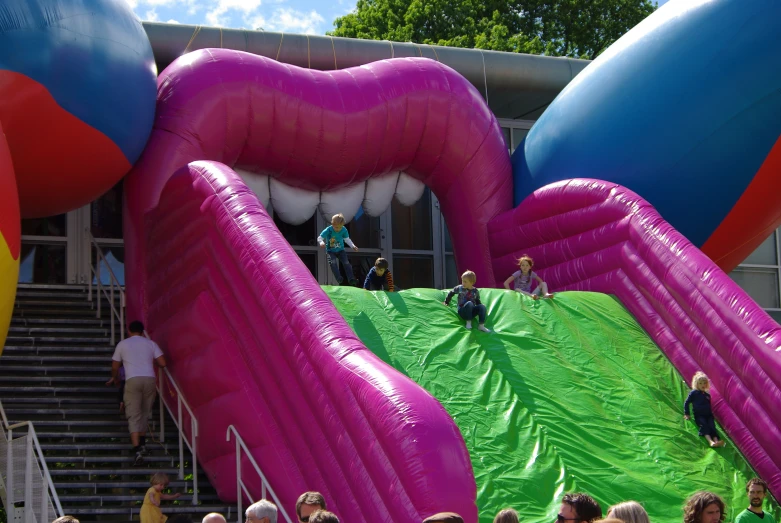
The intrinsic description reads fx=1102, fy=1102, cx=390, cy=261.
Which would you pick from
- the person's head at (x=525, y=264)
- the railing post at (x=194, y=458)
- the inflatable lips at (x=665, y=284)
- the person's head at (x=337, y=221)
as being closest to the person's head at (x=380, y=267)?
the person's head at (x=337, y=221)

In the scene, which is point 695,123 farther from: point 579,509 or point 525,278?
point 579,509

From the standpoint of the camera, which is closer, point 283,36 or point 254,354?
point 254,354

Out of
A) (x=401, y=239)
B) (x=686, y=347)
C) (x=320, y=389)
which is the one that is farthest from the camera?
(x=401, y=239)

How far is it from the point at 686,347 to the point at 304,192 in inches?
190

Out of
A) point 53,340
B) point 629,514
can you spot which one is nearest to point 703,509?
point 629,514

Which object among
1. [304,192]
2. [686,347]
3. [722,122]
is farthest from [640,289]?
[304,192]

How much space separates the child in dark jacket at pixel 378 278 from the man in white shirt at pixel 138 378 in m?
2.55

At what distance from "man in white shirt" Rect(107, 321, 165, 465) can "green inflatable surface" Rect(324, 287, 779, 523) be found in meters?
1.86

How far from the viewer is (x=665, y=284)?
10.8m

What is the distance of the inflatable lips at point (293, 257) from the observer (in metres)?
7.52

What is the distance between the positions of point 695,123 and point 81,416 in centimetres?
722

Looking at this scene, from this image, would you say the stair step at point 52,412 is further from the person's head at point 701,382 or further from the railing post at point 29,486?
the person's head at point 701,382

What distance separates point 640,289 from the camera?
11.3m

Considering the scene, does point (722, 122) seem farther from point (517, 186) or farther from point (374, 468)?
point (374, 468)
